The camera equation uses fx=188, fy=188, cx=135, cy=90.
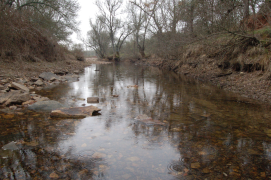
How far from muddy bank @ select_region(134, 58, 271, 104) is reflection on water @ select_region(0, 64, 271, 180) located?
1.83 meters

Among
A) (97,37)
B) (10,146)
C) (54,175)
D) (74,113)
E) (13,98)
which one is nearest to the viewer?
(54,175)

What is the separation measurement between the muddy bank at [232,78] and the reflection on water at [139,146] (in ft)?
6.00

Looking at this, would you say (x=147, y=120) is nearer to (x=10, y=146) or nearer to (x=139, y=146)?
(x=139, y=146)

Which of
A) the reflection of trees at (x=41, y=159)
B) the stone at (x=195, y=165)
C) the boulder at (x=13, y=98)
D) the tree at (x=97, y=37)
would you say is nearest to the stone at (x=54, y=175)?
the reflection of trees at (x=41, y=159)

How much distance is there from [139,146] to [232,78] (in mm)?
7533

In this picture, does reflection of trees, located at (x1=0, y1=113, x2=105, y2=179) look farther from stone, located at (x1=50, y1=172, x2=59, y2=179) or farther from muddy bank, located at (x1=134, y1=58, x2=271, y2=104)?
muddy bank, located at (x1=134, y1=58, x2=271, y2=104)

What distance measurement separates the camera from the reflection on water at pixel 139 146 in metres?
2.30

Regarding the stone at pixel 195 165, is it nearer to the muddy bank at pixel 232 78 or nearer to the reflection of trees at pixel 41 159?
the reflection of trees at pixel 41 159

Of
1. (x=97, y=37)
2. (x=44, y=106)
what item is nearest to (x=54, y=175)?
(x=44, y=106)

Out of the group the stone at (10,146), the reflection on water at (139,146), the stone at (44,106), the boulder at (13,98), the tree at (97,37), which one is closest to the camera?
the reflection on water at (139,146)

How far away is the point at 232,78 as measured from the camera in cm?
887

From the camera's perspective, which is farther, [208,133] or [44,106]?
[44,106]

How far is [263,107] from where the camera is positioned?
204 inches

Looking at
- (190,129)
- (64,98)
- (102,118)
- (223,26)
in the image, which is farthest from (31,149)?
(223,26)
